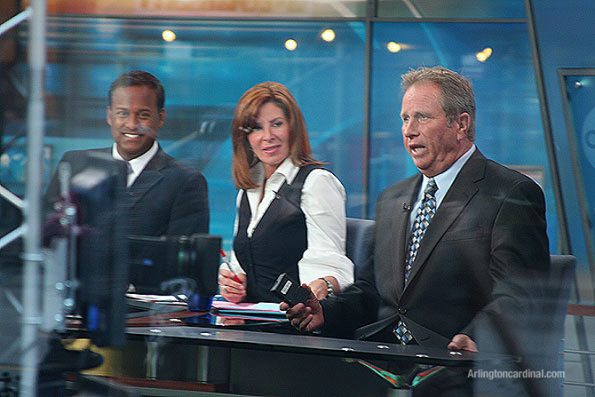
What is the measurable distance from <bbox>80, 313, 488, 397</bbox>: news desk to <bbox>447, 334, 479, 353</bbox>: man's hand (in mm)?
82

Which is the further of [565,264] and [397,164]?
[397,164]

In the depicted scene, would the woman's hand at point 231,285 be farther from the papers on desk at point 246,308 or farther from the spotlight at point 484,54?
the spotlight at point 484,54

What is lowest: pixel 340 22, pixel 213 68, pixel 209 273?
pixel 209 273

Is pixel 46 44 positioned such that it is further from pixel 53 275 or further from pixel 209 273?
pixel 209 273

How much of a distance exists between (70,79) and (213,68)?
4.13ft

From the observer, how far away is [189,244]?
2.61m

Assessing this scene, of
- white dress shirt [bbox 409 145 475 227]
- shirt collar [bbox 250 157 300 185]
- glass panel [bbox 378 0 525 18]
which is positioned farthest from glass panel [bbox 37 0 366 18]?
white dress shirt [bbox 409 145 475 227]

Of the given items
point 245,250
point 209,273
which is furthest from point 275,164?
point 209,273

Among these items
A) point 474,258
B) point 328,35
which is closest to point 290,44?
point 328,35

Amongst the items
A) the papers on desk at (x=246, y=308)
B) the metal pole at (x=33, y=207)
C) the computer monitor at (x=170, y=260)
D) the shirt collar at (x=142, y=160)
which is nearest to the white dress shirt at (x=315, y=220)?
the papers on desk at (x=246, y=308)

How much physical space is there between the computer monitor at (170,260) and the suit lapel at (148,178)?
0.35 ft

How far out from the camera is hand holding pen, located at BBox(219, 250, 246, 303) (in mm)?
3043

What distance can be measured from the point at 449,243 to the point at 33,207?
3.64ft

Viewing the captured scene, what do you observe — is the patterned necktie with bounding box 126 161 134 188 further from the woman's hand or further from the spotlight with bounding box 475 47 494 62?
the spotlight with bounding box 475 47 494 62
